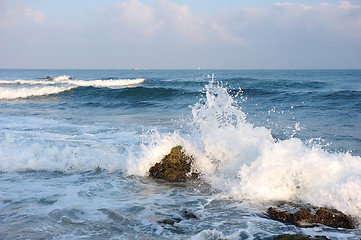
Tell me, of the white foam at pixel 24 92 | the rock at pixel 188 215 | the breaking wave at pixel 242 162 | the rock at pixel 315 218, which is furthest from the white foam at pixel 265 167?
the white foam at pixel 24 92

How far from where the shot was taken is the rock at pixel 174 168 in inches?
236

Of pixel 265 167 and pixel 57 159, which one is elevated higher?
pixel 265 167

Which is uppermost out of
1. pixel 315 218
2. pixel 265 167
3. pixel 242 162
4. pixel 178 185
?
pixel 265 167

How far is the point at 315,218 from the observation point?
406 cm

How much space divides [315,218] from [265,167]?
4.74 ft

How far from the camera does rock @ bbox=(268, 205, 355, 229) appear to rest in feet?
13.1

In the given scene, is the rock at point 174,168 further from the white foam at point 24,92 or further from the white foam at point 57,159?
the white foam at point 24,92

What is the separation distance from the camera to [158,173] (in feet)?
20.0

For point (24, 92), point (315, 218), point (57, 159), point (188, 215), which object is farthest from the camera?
point (24, 92)

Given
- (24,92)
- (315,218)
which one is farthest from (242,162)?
(24,92)

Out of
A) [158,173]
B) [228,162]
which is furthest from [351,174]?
[158,173]

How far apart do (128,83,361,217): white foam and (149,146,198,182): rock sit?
189 millimetres

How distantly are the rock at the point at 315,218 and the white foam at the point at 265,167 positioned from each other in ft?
1.10

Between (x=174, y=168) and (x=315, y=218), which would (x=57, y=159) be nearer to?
(x=174, y=168)
